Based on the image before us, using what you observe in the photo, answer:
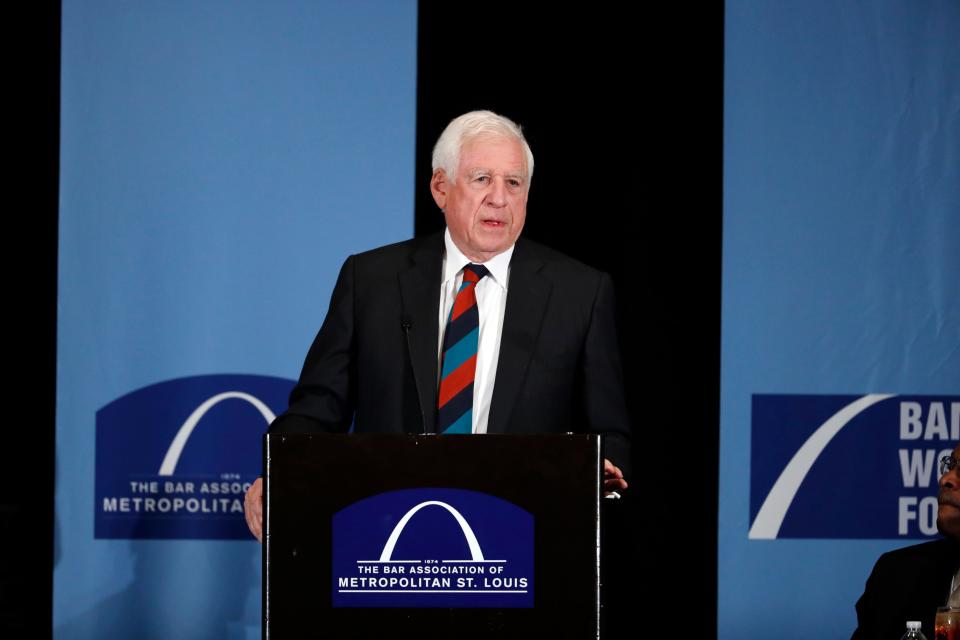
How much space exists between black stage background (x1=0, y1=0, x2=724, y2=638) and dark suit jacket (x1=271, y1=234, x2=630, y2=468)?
146cm

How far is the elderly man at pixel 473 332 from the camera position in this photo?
2086 mm

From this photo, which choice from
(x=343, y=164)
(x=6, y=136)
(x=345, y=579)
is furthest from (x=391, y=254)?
(x=6, y=136)

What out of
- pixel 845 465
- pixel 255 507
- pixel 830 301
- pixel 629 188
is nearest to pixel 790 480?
pixel 845 465

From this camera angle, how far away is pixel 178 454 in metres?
3.63

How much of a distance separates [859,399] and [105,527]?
235cm

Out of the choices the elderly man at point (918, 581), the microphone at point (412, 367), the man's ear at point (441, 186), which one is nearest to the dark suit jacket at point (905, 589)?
the elderly man at point (918, 581)

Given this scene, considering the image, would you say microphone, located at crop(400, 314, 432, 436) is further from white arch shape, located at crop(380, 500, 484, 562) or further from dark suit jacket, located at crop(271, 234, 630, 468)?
white arch shape, located at crop(380, 500, 484, 562)

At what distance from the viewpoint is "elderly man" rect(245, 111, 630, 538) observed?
2.09 m

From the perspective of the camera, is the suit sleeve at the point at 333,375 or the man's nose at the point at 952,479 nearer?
the suit sleeve at the point at 333,375

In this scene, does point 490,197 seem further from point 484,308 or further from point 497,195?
point 484,308

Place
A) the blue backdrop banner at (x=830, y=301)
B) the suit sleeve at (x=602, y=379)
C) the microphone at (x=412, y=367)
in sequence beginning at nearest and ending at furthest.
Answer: the microphone at (x=412, y=367), the suit sleeve at (x=602, y=379), the blue backdrop banner at (x=830, y=301)

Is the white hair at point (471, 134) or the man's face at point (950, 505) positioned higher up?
the white hair at point (471, 134)

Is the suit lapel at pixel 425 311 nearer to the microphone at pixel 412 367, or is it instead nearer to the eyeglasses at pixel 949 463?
the microphone at pixel 412 367

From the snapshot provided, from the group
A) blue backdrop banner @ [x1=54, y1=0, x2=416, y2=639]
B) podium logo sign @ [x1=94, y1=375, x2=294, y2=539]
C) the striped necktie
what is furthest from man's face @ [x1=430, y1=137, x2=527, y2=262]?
podium logo sign @ [x1=94, y1=375, x2=294, y2=539]
